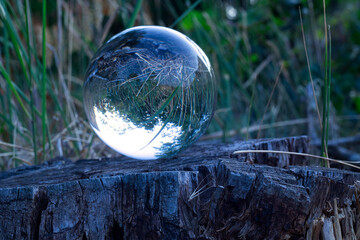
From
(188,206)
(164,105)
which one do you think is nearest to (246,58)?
(164,105)

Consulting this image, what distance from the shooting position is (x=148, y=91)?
1184mm

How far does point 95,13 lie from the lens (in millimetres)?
2816

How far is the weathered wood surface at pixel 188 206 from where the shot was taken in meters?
0.95

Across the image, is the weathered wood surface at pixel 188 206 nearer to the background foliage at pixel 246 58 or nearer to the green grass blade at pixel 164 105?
the green grass blade at pixel 164 105

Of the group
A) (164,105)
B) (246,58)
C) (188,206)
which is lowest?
(188,206)

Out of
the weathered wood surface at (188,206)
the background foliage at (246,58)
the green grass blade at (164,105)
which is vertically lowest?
the weathered wood surface at (188,206)

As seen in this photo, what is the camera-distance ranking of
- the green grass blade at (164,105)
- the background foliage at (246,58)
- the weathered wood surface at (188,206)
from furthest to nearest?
the background foliage at (246,58) → the green grass blade at (164,105) → the weathered wood surface at (188,206)

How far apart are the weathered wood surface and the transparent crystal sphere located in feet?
0.73

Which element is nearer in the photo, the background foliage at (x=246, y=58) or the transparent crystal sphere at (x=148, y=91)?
the transparent crystal sphere at (x=148, y=91)

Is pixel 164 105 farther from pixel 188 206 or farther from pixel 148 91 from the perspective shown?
pixel 188 206

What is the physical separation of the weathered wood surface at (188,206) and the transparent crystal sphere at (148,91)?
8.8 inches

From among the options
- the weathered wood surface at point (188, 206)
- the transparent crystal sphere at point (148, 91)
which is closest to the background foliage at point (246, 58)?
the transparent crystal sphere at point (148, 91)

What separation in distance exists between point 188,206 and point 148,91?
0.42 m

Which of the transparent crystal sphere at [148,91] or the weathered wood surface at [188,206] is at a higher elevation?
the transparent crystal sphere at [148,91]
